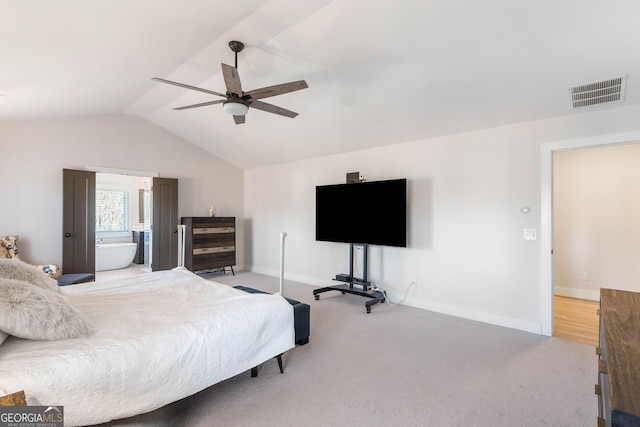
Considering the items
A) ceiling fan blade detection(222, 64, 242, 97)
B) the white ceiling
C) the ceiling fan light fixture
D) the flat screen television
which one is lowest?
the flat screen television

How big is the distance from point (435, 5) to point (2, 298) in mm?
3083

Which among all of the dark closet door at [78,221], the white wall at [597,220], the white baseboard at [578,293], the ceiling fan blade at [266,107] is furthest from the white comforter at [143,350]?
the white wall at [597,220]

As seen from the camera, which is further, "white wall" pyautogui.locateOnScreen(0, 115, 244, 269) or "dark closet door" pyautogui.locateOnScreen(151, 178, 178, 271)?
"dark closet door" pyautogui.locateOnScreen(151, 178, 178, 271)

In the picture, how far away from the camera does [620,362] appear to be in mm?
851

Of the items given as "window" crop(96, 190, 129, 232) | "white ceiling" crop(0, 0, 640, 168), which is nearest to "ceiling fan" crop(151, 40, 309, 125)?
"white ceiling" crop(0, 0, 640, 168)

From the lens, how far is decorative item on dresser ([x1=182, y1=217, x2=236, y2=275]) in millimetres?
5734

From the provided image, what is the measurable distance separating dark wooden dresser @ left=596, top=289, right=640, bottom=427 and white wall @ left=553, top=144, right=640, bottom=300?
3.73 meters

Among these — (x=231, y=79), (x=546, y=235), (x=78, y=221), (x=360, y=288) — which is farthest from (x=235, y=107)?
(x=78, y=221)

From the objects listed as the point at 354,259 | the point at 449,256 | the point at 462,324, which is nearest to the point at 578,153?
the point at 449,256

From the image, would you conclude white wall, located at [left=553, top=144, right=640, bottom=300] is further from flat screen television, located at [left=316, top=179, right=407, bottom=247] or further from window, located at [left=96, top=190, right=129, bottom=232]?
window, located at [left=96, top=190, right=129, bottom=232]

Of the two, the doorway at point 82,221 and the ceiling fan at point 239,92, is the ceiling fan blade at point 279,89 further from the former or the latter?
the doorway at point 82,221

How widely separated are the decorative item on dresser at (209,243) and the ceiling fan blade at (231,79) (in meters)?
3.80

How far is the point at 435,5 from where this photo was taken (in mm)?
2162

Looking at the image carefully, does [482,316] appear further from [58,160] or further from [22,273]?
[58,160]
